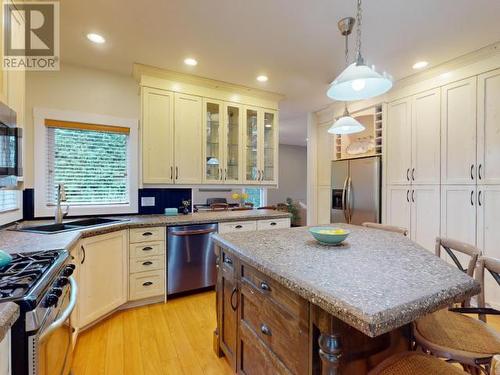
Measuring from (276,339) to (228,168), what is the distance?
2.59 m

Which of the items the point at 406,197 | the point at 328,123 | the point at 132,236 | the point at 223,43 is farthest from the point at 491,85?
the point at 132,236

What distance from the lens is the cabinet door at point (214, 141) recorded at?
135 inches

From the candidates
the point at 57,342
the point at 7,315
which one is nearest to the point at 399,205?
the point at 57,342

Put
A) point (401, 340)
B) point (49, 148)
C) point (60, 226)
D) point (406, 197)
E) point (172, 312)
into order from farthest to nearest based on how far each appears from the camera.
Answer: point (406, 197)
point (49, 148)
point (172, 312)
point (60, 226)
point (401, 340)

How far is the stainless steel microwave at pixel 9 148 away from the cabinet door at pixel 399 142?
12.7ft

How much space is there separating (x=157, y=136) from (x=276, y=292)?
2504 millimetres

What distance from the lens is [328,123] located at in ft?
15.0

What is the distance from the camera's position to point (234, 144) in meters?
3.63

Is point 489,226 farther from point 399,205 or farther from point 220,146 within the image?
point 220,146

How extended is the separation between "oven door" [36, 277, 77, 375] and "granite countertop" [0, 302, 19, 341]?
22 centimetres

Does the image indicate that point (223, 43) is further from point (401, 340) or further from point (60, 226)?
point (401, 340)

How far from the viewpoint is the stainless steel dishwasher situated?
9.14 ft

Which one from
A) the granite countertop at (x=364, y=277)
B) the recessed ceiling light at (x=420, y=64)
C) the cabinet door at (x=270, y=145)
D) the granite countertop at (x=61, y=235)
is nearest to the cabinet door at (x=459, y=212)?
the recessed ceiling light at (x=420, y=64)

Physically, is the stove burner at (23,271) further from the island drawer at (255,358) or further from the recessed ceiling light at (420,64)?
the recessed ceiling light at (420,64)
